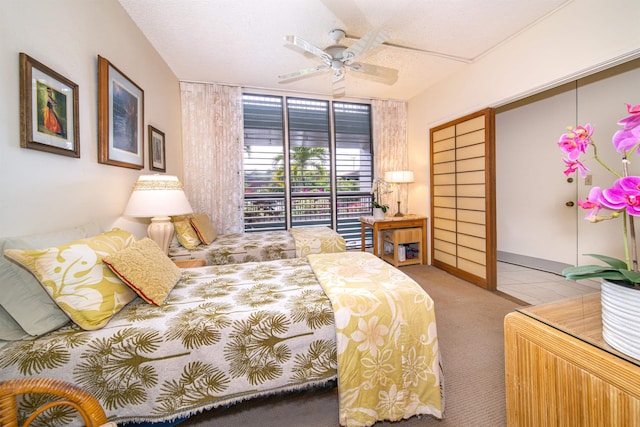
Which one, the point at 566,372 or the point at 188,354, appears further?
the point at 188,354

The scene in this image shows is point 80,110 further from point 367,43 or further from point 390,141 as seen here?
point 390,141

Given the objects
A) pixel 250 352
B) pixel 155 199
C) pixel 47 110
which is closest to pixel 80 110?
pixel 47 110

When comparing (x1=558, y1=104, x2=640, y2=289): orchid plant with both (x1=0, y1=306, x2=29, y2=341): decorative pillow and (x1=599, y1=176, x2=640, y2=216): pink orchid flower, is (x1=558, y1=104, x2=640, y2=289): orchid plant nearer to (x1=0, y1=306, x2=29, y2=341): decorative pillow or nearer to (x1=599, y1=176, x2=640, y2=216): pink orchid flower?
(x1=599, y1=176, x2=640, y2=216): pink orchid flower

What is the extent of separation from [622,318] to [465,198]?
2.81m

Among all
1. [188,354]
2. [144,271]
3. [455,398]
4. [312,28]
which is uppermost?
[312,28]

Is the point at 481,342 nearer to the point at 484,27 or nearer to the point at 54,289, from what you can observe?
the point at 54,289

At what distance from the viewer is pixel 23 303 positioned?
985 millimetres

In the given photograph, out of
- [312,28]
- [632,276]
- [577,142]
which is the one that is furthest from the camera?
[312,28]

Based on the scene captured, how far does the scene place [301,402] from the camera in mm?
1398

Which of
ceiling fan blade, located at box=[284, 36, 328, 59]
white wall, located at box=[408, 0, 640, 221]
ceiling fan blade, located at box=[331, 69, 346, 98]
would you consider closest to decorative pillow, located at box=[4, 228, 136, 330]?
ceiling fan blade, located at box=[284, 36, 328, 59]

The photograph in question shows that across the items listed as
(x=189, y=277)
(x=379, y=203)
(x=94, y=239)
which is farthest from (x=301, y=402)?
(x=379, y=203)

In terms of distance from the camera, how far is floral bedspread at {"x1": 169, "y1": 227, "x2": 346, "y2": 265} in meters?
2.52

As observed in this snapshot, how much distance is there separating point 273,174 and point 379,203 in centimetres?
188

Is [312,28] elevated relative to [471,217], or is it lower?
elevated
